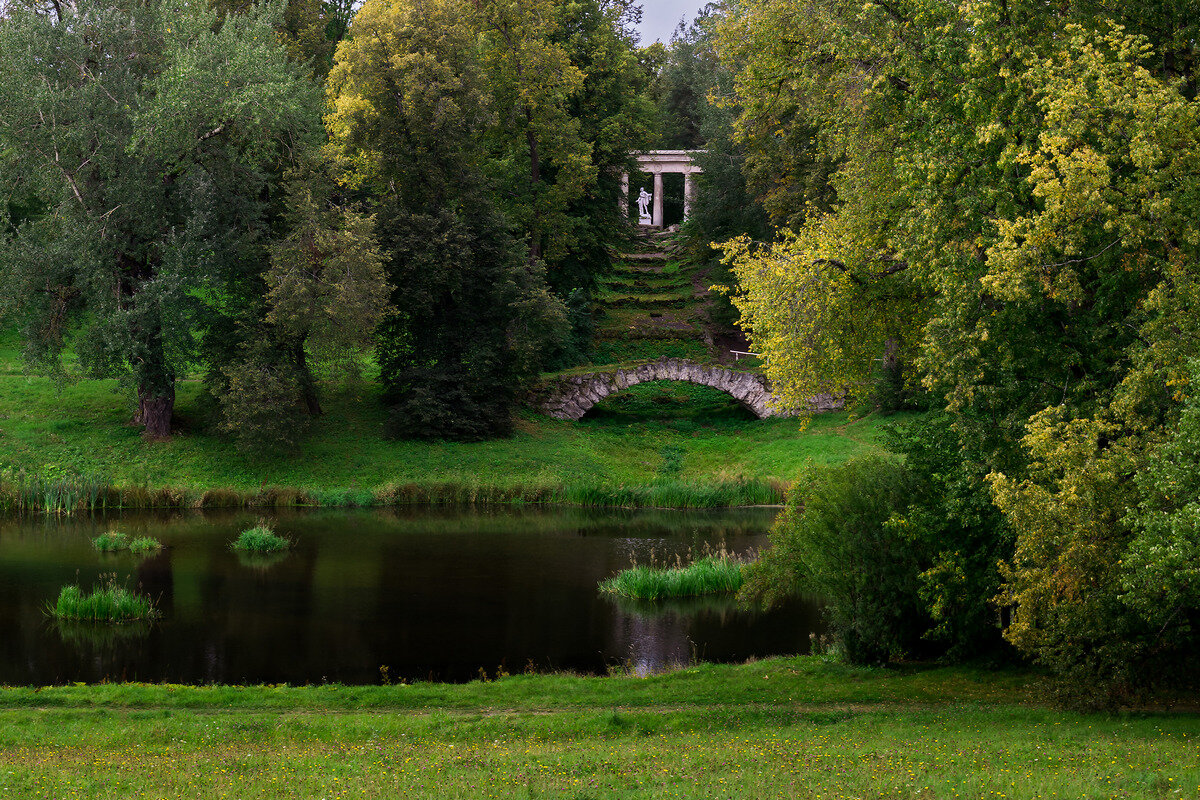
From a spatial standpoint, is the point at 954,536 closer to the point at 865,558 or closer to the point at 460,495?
the point at 865,558

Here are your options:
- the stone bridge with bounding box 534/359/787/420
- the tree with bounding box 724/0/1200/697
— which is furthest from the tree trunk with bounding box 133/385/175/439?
the tree with bounding box 724/0/1200/697

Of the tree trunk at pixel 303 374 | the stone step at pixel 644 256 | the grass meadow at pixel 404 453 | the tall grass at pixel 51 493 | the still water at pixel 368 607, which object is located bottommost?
the still water at pixel 368 607

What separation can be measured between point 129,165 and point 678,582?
77.0 ft

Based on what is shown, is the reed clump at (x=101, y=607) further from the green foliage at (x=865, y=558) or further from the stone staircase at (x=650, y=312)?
the stone staircase at (x=650, y=312)

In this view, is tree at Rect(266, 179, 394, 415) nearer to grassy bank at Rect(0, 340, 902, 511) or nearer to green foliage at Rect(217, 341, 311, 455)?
green foliage at Rect(217, 341, 311, 455)

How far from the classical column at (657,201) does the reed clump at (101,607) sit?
61.7m

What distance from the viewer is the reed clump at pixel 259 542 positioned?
26.5 meters

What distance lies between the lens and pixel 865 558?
16.8 meters

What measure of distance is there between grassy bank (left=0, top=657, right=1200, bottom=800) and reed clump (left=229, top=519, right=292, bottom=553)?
36.4 ft

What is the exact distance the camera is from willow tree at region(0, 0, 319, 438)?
1302 inches

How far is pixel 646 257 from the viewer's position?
2697 inches

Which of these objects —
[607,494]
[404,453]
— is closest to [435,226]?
[404,453]

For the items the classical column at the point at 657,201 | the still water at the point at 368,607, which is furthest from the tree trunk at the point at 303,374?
the classical column at the point at 657,201

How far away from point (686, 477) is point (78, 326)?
70.3 feet
